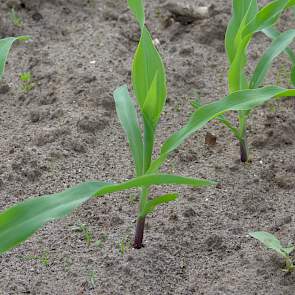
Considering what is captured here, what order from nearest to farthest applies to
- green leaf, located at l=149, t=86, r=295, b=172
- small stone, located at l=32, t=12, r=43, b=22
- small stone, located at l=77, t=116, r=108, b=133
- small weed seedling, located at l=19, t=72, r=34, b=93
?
1. green leaf, located at l=149, t=86, r=295, b=172
2. small stone, located at l=77, t=116, r=108, b=133
3. small weed seedling, located at l=19, t=72, r=34, b=93
4. small stone, located at l=32, t=12, r=43, b=22

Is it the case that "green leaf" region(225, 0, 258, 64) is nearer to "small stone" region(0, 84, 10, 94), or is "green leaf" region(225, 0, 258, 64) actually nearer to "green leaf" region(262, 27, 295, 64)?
"green leaf" region(262, 27, 295, 64)

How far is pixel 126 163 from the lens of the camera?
9.68 ft

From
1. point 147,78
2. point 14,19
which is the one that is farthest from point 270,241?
point 14,19

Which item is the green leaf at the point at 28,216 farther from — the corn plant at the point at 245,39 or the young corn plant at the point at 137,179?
the corn plant at the point at 245,39

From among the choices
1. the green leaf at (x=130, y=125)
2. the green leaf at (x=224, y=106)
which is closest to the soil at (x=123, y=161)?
the green leaf at (x=130, y=125)

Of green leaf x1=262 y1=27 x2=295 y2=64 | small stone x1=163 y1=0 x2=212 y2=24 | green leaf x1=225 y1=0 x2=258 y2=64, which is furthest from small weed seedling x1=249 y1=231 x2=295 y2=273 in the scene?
small stone x1=163 y1=0 x2=212 y2=24

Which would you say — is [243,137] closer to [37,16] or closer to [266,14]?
[266,14]

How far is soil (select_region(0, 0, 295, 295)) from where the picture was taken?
2.43 metres

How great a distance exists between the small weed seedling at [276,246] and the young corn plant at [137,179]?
0.30m

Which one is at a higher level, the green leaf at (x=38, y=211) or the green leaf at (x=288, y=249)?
the green leaf at (x=38, y=211)

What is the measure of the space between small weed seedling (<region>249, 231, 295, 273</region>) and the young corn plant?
0.97 feet

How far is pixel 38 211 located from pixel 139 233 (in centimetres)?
59

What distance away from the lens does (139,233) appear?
98.0 inches

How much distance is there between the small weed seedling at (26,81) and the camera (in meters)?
3.34
